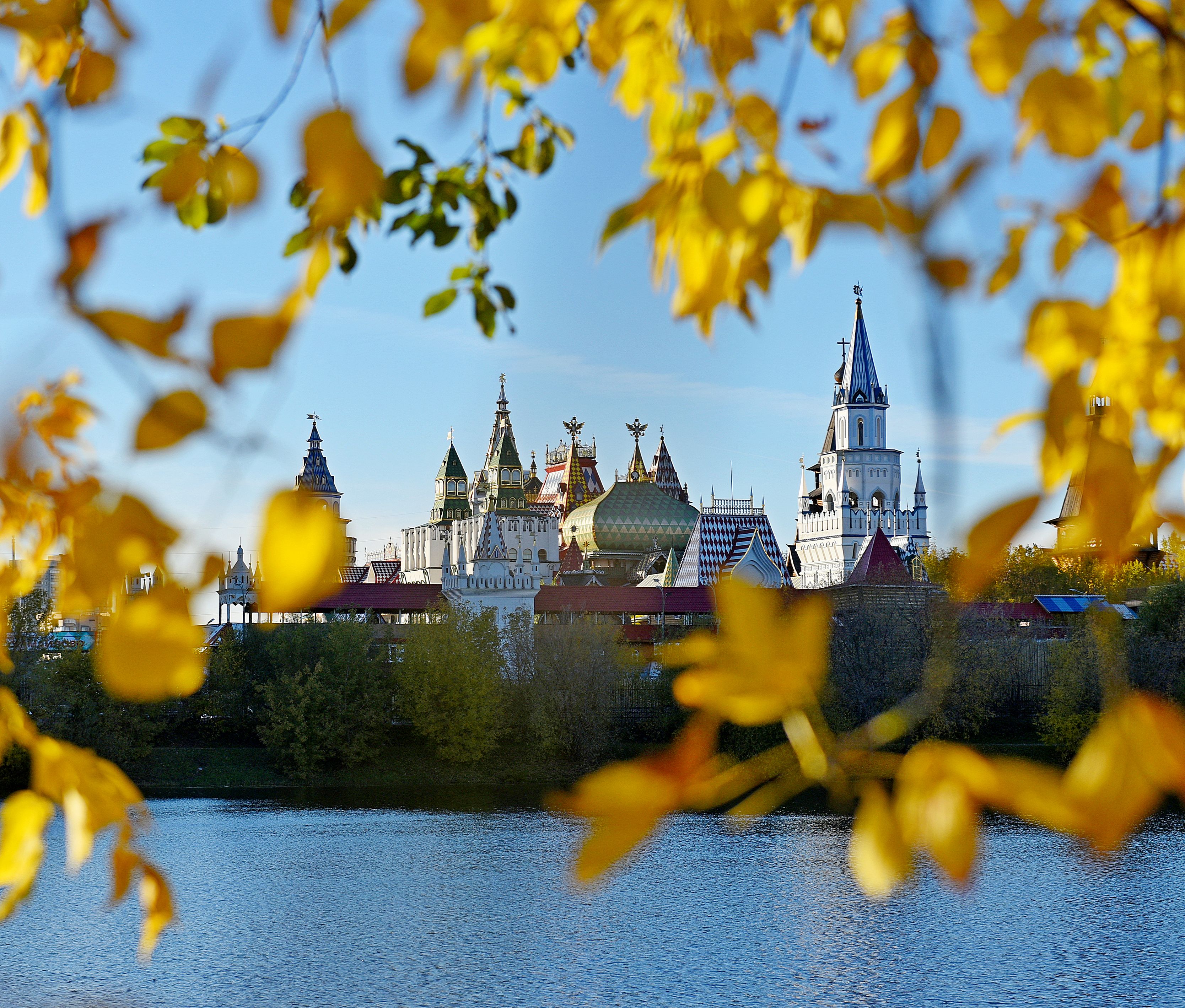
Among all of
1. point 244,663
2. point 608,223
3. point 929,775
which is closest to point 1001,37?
point 608,223

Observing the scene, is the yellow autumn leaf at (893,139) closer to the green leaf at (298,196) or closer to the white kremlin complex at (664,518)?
the green leaf at (298,196)

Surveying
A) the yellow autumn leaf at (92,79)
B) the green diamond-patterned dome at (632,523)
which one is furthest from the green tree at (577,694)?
the green diamond-patterned dome at (632,523)

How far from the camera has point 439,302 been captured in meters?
2.98

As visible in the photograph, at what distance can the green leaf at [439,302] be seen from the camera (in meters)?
2.95

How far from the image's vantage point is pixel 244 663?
41250mm

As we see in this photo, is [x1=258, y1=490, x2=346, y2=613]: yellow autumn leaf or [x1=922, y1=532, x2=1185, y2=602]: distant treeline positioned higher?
[x1=922, y1=532, x2=1185, y2=602]: distant treeline

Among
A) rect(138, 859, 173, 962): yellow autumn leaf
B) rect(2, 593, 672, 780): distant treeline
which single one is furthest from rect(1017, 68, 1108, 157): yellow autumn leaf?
rect(2, 593, 672, 780): distant treeline

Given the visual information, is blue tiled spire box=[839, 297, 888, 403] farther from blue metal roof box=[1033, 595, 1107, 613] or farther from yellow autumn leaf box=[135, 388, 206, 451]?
yellow autumn leaf box=[135, 388, 206, 451]

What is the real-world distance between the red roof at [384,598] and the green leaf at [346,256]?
44.2 meters

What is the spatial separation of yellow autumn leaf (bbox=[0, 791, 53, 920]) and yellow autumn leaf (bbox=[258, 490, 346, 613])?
0.91 meters

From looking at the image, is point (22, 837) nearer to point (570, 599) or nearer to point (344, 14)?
point (344, 14)

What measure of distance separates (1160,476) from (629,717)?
40509mm

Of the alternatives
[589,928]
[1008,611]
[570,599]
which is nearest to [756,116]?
[589,928]

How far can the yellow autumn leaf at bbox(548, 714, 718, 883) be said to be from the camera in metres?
1.26
